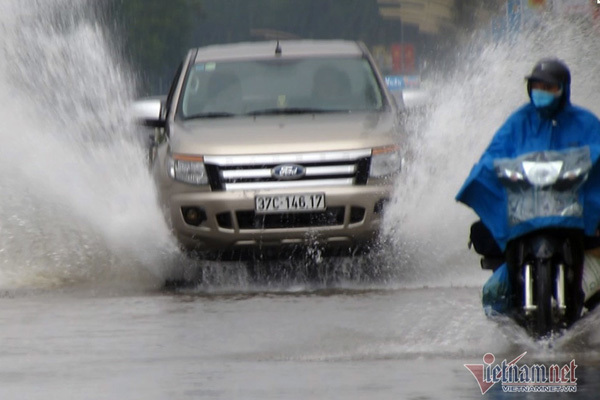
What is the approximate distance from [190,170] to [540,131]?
4.11 m

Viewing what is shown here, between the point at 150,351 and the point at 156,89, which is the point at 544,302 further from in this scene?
the point at 156,89

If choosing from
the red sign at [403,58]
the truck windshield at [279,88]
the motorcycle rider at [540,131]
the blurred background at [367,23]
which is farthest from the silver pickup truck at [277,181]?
the red sign at [403,58]

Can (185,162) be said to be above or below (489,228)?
below

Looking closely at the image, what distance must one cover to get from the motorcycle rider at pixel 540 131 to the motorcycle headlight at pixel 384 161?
11.4 feet

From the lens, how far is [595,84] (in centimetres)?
2227

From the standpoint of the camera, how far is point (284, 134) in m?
12.8

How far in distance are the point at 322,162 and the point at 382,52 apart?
134ft

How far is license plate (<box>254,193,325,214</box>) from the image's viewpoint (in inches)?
491

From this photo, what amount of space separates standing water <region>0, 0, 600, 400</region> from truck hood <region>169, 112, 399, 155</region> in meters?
0.41

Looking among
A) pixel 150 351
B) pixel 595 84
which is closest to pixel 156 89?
pixel 595 84

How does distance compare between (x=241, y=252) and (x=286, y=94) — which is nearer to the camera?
(x=241, y=252)

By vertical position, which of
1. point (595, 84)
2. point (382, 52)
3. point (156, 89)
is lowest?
point (156, 89)

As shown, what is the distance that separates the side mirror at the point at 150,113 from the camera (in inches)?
535

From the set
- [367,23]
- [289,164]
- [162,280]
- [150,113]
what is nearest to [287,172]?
[289,164]
